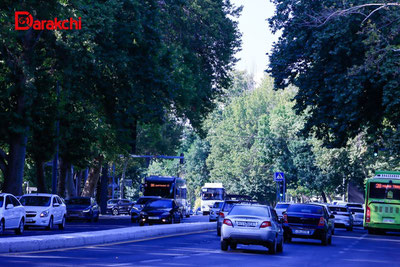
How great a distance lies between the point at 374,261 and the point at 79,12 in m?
18.4

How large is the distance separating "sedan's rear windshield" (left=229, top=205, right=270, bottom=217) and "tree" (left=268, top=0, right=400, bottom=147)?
10.4 m

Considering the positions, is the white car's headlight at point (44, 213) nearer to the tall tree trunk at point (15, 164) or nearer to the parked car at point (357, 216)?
the tall tree trunk at point (15, 164)

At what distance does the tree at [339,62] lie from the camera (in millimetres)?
33000

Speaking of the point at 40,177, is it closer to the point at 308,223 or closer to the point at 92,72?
the point at 92,72

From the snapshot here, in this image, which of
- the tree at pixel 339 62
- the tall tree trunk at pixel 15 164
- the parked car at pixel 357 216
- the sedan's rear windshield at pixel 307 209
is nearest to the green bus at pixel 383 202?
the tree at pixel 339 62

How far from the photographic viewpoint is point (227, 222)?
23219 millimetres

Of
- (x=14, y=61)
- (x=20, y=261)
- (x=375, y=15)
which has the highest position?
(x=375, y=15)

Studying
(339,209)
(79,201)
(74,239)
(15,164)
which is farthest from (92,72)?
(339,209)

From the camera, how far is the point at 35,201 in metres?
34.2

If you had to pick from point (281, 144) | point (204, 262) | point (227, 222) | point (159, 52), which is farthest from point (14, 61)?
point (281, 144)

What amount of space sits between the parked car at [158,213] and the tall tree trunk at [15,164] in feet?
21.8

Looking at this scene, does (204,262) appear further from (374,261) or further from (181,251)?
(374,261)

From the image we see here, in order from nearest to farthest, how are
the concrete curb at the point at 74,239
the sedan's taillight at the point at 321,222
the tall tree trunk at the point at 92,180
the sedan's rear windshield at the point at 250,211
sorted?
1. the concrete curb at the point at 74,239
2. the sedan's rear windshield at the point at 250,211
3. the sedan's taillight at the point at 321,222
4. the tall tree trunk at the point at 92,180

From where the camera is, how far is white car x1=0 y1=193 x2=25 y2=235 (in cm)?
2730
